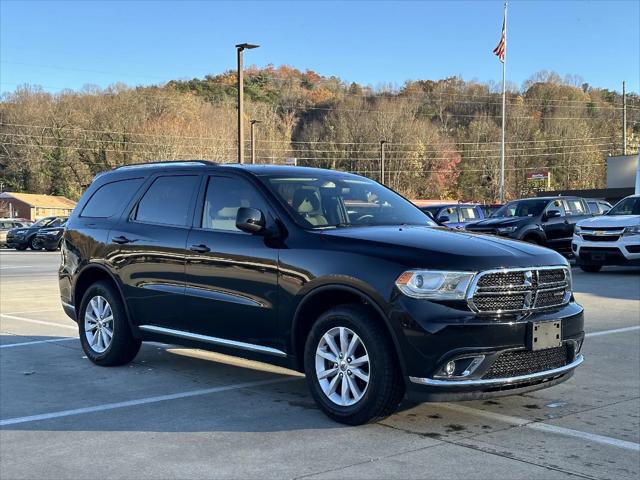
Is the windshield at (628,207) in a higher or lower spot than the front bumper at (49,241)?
higher

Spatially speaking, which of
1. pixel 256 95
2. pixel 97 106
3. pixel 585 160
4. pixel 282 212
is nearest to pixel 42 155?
pixel 97 106

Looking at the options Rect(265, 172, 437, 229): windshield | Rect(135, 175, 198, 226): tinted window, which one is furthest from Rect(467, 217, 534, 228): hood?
Rect(135, 175, 198, 226): tinted window

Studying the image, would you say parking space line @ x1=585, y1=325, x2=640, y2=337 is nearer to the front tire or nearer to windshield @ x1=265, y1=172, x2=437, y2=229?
windshield @ x1=265, y1=172, x2=437, y2=229

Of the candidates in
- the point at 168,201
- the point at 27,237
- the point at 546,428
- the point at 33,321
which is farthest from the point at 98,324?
the point at 27,237

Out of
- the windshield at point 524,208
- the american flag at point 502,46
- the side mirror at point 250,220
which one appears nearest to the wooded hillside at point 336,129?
the american flag at point 502,46

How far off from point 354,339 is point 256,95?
98.0m

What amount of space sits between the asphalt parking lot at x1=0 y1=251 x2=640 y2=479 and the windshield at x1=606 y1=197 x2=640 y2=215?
9546 mm

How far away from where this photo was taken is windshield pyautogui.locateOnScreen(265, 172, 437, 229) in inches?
220

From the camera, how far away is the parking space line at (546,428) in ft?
14.8

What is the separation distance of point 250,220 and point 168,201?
4.84ft

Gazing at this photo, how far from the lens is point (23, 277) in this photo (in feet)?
58.9

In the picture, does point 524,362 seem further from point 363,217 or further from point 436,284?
point 363,217

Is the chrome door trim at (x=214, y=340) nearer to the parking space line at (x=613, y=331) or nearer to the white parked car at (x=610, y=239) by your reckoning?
the parking space line at (x=613, y=331)

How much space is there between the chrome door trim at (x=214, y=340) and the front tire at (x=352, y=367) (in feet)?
1.24
